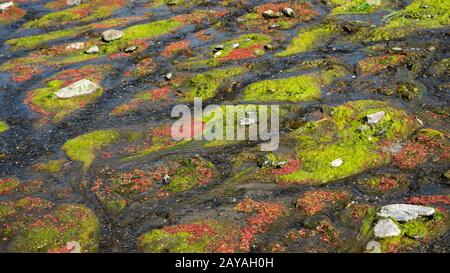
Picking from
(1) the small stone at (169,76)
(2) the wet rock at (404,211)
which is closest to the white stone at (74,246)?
(2) the wet rock at (404,211)

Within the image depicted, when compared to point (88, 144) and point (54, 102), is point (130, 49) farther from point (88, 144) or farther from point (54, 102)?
point (88, 144)

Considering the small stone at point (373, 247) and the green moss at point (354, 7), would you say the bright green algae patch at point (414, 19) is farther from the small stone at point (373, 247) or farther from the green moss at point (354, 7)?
the small stone at point (373, 247)

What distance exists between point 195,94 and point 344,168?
1520 cm

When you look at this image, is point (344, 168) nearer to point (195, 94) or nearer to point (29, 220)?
point (195, 94)

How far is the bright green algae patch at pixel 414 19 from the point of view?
4753 centimetres

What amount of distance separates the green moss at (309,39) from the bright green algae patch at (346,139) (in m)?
12.2

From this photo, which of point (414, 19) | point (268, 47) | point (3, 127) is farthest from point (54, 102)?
point (414, 19)

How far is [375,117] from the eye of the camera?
32812 mm

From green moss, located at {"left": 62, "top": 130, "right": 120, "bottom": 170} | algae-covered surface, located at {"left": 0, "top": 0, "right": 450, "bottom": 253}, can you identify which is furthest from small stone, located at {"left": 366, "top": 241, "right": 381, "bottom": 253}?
green moss, located at {"left": 62, "top": 130, "right": 120, "bottom": 170}

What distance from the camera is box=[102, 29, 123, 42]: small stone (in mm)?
51375

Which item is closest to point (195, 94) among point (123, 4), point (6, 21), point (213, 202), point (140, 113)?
point (140, 113)

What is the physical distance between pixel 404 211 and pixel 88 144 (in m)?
20.8
